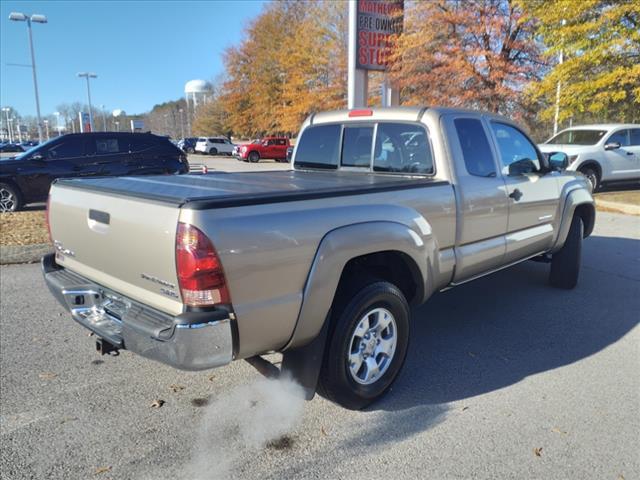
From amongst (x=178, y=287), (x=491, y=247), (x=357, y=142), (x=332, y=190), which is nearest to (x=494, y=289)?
(x=491, y=247)

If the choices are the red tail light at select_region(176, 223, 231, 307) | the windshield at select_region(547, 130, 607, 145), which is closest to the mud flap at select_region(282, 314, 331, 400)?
the red tail light at select_region(176, 223, 231, 307)

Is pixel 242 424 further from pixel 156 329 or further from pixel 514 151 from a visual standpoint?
pixel 514 151

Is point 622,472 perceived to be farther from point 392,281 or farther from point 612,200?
point 612,200

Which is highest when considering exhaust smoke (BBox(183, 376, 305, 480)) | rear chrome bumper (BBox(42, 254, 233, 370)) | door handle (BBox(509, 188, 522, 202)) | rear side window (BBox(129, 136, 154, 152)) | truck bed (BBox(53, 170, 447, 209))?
rear side window (BBox(129, 136, 154, 152))

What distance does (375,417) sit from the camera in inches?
122

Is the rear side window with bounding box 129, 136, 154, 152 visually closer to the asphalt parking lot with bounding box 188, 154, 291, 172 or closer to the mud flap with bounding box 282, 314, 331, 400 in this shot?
the asphalt parking lot with bounding box 188, 154, 291, 172

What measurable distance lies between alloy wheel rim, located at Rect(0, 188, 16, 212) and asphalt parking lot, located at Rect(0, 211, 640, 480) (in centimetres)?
703

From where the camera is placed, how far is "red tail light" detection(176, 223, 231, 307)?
7.47ft

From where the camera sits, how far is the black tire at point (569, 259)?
217 inches

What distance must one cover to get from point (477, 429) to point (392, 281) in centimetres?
114

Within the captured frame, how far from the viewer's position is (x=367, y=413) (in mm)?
3143

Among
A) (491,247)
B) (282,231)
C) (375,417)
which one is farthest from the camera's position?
(491,247)

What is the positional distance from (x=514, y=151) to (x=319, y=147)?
1877 mm

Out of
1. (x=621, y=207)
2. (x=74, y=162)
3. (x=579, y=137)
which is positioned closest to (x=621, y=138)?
(x=579, y=137)
